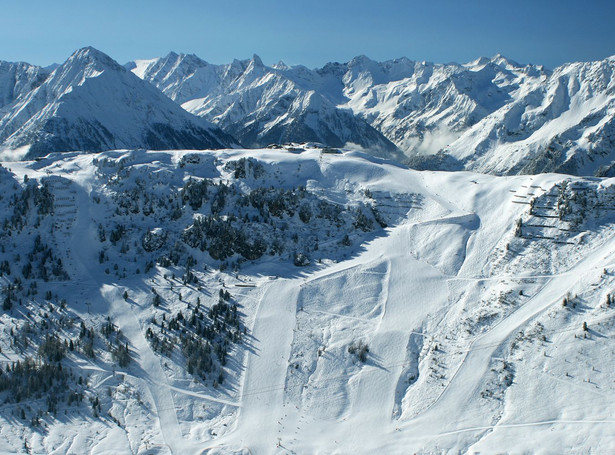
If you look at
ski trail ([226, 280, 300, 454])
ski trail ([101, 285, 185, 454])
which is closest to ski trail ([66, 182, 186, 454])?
ski trail ([101, 285, 185, 454])

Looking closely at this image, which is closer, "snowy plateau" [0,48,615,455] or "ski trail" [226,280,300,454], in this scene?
"snowy plateau" [0,48,615,455]

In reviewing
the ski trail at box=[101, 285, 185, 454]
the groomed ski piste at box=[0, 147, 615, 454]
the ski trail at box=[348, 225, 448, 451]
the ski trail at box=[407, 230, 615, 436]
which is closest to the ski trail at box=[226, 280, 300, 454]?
the groomed ski piste at box=[0, 147, 615, 454]

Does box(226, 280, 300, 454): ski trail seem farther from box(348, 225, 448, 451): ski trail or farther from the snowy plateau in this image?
box(348, 225, 448, 451): ski trail

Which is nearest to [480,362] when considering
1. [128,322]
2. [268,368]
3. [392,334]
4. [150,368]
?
[392,334]

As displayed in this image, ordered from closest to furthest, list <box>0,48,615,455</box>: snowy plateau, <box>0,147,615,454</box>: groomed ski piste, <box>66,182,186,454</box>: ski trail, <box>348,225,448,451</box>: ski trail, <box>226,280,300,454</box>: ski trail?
<box>0,147,615,454</box>: groomed ski piste
<box>0,48,615,455</box>: snowy plateau
<box>226,280,300,454</box>: ski trail
<box>66,182,186,454</box>: ski trail
<box>348,225,448,451</box>: ski trail

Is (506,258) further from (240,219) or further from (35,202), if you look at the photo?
(35,202)

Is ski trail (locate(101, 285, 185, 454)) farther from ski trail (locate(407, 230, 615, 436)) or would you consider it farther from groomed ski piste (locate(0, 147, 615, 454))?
ski trail (locate(407, 230, 615, 436))

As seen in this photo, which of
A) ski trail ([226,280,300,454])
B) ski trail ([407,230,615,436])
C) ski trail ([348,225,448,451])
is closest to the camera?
ski trail ([226,280,300,454])

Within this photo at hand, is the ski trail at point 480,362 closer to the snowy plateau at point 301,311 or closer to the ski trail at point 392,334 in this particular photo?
the snowy plateau at point 301,311
